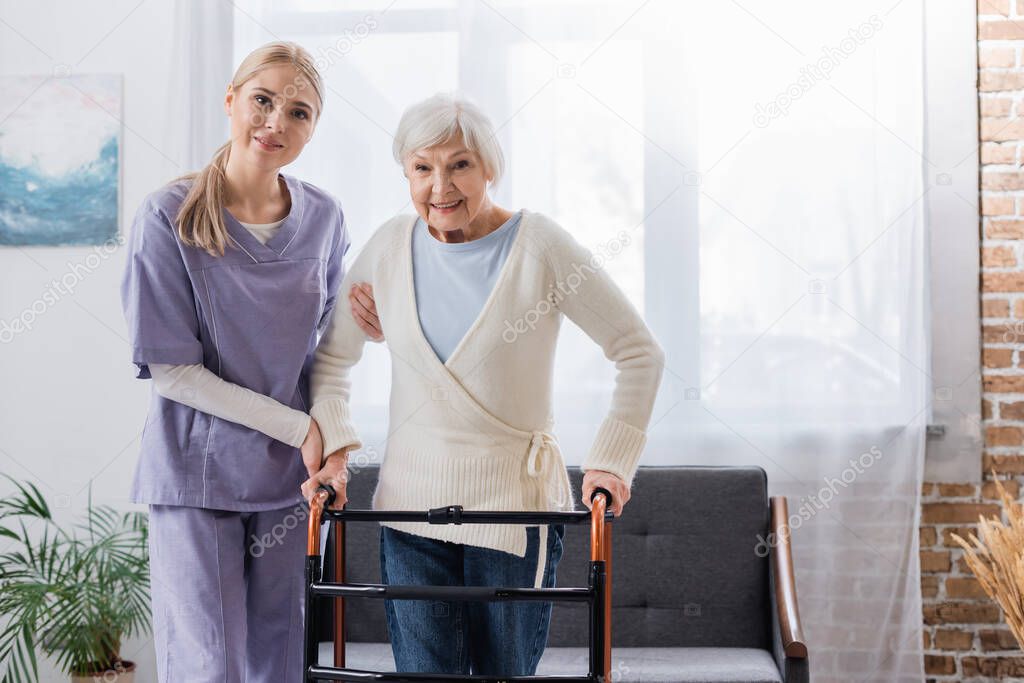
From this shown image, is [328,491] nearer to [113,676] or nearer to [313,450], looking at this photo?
[313,450]

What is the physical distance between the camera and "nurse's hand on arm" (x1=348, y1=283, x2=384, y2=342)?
165cm

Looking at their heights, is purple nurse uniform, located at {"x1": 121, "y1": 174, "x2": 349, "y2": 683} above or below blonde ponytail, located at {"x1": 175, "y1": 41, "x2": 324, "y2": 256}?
below

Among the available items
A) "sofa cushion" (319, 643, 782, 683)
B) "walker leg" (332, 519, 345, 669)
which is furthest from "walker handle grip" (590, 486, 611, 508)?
"sofa cushion" (319, 643, 782, 683)

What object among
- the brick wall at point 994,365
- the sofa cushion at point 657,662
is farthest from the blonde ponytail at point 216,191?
the brick wall at point 994,365

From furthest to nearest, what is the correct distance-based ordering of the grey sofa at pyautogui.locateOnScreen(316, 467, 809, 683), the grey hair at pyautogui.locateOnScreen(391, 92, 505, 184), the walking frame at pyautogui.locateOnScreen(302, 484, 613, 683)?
the grey sofa at pyautogui.locateOnScreen(316, 467, 809, 683)
the grey hair at pyautogui.locateOnScreen(391, 92, 505, 184)
the walking frame at pyautogui.locateOnScreen(302, 484, 613, 683)

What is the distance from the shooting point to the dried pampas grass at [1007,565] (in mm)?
2328

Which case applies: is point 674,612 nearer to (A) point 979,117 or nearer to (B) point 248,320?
(B) point 248,320

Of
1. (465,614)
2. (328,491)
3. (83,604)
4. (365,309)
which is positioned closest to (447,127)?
(365,309)

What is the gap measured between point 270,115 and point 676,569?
163cm

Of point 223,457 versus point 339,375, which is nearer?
point 223,457

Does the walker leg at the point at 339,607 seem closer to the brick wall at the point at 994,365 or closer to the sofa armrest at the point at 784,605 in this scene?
the sofa armrest at the point at 784,605

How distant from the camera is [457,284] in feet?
5.13

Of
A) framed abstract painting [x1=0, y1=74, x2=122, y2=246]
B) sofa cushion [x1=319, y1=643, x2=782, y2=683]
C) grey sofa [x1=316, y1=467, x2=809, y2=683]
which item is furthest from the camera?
framed abstract painting [x1=0, y1=74, x2=122, y2=246]

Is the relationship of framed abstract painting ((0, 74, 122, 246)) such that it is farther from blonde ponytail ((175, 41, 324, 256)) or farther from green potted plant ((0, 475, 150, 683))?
blonde ponytail ((175, 41, 324, 256))
